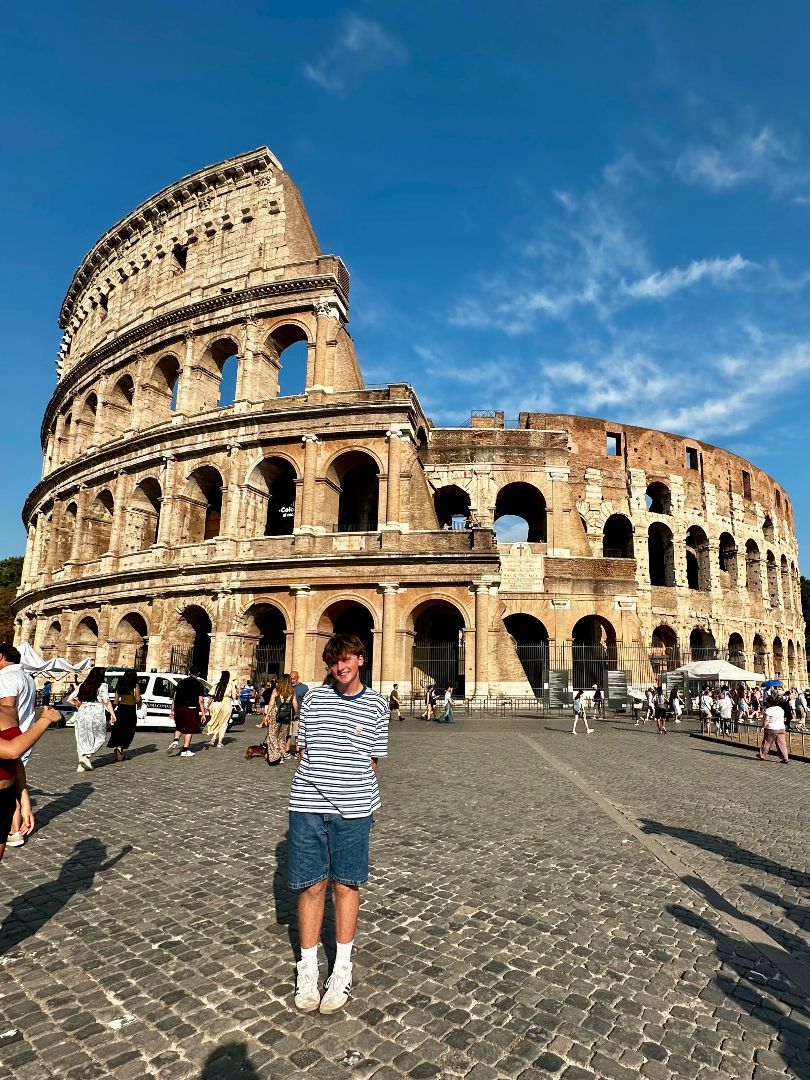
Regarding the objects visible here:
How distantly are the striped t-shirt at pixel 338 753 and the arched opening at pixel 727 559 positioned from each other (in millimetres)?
32781

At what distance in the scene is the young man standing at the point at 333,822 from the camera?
2.64 meters

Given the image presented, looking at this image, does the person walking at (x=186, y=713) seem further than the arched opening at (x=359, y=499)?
No

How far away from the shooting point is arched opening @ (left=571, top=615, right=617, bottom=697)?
914 inches

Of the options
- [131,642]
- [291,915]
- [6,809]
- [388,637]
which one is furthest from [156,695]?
[6,809]

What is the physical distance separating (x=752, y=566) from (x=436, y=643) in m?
20.8

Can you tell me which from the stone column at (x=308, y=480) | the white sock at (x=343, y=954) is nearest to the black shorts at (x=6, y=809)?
the white sock at (x=343, y=954)

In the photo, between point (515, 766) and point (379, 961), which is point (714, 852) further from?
point (515, 766)

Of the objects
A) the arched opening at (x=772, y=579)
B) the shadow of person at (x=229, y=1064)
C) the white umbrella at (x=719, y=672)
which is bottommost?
the shadow of person at (x=229, y=1064)

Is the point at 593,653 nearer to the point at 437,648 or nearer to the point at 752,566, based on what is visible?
the point at 437,648

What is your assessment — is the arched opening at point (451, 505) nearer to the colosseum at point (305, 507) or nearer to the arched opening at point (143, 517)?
the colosseum at point (305, 507)

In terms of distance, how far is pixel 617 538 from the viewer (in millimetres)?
31109

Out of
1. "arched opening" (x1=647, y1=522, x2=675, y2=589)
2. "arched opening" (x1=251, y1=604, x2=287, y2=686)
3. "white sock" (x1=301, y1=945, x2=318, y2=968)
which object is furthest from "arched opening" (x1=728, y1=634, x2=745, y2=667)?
"white sock" (x1=301, y1=945, x2=318, y2=968)

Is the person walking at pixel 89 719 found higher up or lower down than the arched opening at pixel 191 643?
lower down

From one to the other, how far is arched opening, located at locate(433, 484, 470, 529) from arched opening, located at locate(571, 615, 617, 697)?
692cm
